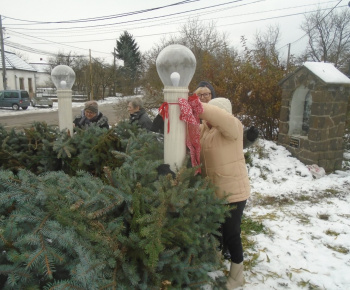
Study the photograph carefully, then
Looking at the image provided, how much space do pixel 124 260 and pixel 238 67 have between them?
7.28 metres

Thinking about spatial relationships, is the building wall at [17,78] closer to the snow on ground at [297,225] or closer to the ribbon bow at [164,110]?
the snow on ground at [297,225]

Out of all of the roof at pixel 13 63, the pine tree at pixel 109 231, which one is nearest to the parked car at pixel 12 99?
the roof at pixel 13 63

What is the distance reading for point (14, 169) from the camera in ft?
9.50

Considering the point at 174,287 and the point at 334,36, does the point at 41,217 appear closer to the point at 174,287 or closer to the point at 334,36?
the point at 174,287

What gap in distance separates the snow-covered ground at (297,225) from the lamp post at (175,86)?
146cm

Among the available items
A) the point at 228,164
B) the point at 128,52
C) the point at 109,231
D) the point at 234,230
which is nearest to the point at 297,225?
the point at 234,230

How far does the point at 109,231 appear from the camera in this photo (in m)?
1.44

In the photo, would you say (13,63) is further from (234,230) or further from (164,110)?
(234,230)

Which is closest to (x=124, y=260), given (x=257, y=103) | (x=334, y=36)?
(x=257, y=103)

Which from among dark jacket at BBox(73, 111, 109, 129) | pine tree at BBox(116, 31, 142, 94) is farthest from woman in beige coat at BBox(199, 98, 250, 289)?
pine tree at BBox(116, 31, 142, 94)

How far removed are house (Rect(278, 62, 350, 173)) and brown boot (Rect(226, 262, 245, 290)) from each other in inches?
165

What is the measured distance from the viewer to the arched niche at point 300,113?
6348 millimetres

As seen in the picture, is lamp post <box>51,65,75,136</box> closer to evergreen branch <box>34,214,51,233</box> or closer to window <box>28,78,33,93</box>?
evergreen branch <box>34,214,51,233</box>

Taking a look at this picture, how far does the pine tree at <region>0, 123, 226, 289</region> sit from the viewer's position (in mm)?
1260
